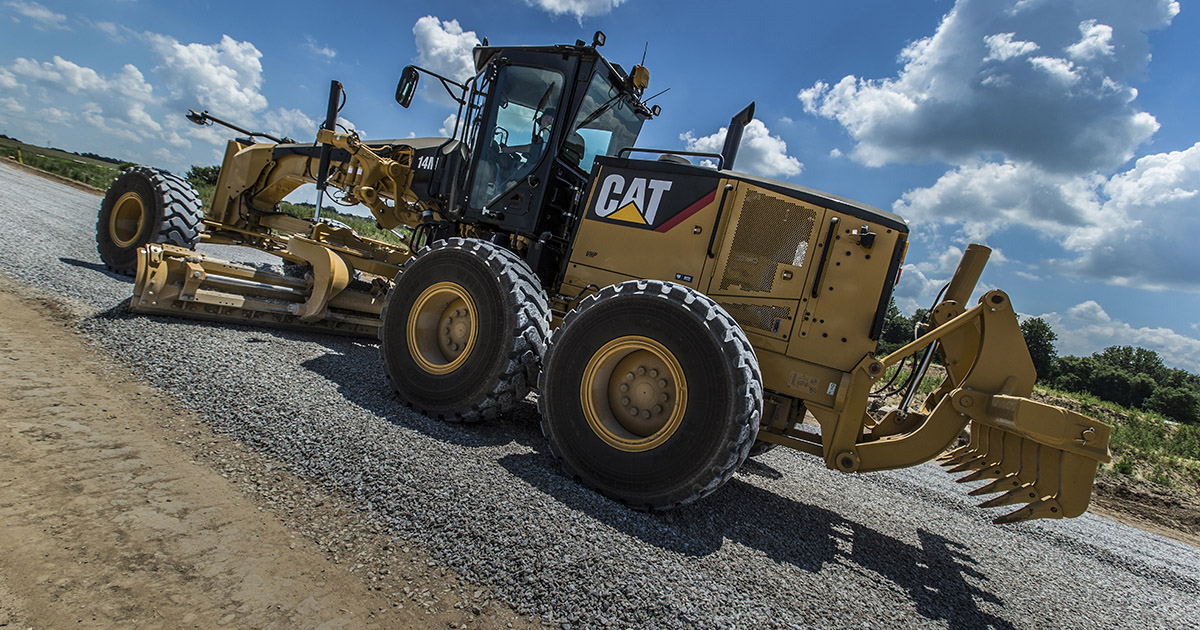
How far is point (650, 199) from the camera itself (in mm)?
4133

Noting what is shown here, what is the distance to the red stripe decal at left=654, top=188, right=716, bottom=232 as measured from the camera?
3.93 m

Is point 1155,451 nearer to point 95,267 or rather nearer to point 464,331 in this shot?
point 464,331

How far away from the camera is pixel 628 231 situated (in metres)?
4.21

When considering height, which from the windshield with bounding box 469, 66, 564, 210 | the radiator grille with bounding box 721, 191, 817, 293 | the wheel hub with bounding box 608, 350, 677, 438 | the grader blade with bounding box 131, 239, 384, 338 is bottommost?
the grader blade with bounding box 131, 239, 384, 338

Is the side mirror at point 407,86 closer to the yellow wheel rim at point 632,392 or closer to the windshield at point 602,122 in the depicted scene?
the windshield at point 602,122

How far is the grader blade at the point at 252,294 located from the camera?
204 inches

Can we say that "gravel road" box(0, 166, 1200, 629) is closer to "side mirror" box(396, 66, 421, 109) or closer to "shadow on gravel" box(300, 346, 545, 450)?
"shadow on gravel" box(300, 346, 545, 450)

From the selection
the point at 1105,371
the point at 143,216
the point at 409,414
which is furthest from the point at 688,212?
the point at 1105,371

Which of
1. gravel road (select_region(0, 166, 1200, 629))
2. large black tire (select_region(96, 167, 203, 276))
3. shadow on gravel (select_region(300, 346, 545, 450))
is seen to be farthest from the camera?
large black tire (select_region(96, 167, 203, 276))

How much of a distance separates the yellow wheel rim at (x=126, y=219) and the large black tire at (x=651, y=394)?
721cm

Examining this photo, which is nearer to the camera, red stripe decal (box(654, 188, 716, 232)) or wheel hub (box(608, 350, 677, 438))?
wheel hub (box(608, 350, 677, 438))

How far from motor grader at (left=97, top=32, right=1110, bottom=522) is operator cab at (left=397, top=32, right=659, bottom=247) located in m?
0.02

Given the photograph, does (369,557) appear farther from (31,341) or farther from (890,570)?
(31,341)

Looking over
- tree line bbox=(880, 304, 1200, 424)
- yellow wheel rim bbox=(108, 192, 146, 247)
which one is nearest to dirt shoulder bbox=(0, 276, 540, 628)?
yellow wheel rim bbox=(108, 192, 146, 247)
